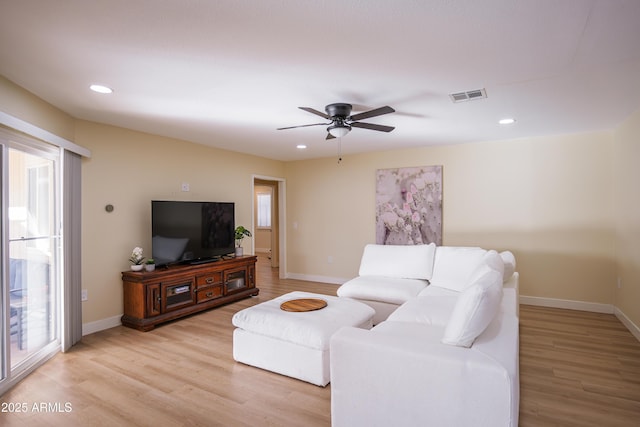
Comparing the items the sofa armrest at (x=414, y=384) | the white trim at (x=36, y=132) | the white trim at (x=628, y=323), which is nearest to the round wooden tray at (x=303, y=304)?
the sofa armrest at (x=414, y=384)

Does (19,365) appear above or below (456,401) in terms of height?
below

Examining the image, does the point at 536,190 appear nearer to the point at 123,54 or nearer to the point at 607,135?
the point at 607,135

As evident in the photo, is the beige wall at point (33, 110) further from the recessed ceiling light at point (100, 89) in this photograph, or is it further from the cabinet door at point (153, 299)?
the cabinet door at point (153, 299)

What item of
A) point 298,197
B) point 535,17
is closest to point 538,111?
point 535,17

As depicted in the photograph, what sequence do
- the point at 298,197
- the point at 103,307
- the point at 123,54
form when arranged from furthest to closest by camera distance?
the point at 298,197, the point at 103,307, the point at 123,54

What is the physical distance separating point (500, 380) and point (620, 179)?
3.90m

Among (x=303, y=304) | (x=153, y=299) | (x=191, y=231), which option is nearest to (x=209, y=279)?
(x=191, y=231)

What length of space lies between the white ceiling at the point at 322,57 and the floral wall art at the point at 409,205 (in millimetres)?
1690

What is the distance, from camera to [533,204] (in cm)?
467

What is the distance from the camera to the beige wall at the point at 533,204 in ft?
14.2

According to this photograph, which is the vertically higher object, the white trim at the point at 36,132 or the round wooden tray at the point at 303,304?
the white trim at the point at 36,132

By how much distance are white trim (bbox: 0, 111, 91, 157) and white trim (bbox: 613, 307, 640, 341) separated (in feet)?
19.2

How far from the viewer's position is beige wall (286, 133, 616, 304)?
14.2 feet

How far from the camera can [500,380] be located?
1505 millimetres
